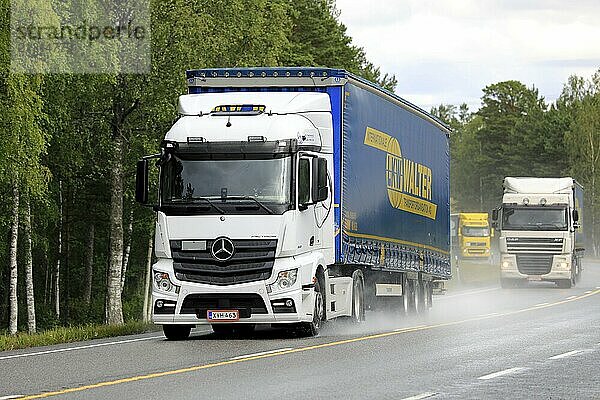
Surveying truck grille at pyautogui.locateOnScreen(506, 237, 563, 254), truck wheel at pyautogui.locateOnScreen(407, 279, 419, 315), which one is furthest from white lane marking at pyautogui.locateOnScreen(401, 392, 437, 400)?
truck grille at pyautogui.locateOnScreen(506, 237, 563, 254)

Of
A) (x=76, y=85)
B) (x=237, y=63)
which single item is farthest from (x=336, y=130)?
(x=237, y=63)

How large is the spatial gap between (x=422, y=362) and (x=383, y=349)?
2.12m

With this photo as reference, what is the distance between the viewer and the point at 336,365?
1598 cm

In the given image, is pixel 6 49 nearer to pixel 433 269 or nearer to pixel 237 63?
pixel 433 269

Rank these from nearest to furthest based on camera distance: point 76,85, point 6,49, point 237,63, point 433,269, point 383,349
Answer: point 383,349 < point 6,49 < point 433,269 < point 76,85 < point 237,63

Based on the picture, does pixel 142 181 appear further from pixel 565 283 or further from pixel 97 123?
pixel 565 283

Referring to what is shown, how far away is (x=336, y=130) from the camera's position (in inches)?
867

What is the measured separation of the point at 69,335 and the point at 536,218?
92.4ft

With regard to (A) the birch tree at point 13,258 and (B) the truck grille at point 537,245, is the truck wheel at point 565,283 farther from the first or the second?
(A) the birch tree at point 13,258

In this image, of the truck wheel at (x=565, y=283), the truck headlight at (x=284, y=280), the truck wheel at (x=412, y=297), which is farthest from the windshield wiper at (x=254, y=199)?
the truck wheel at (x=565, y=283)

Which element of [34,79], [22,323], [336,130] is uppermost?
[34,79]

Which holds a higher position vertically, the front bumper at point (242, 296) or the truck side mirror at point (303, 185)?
the truck side mirror at point (303, 185)

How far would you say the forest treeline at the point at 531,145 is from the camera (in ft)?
396

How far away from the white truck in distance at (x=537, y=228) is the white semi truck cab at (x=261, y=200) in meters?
24.1
